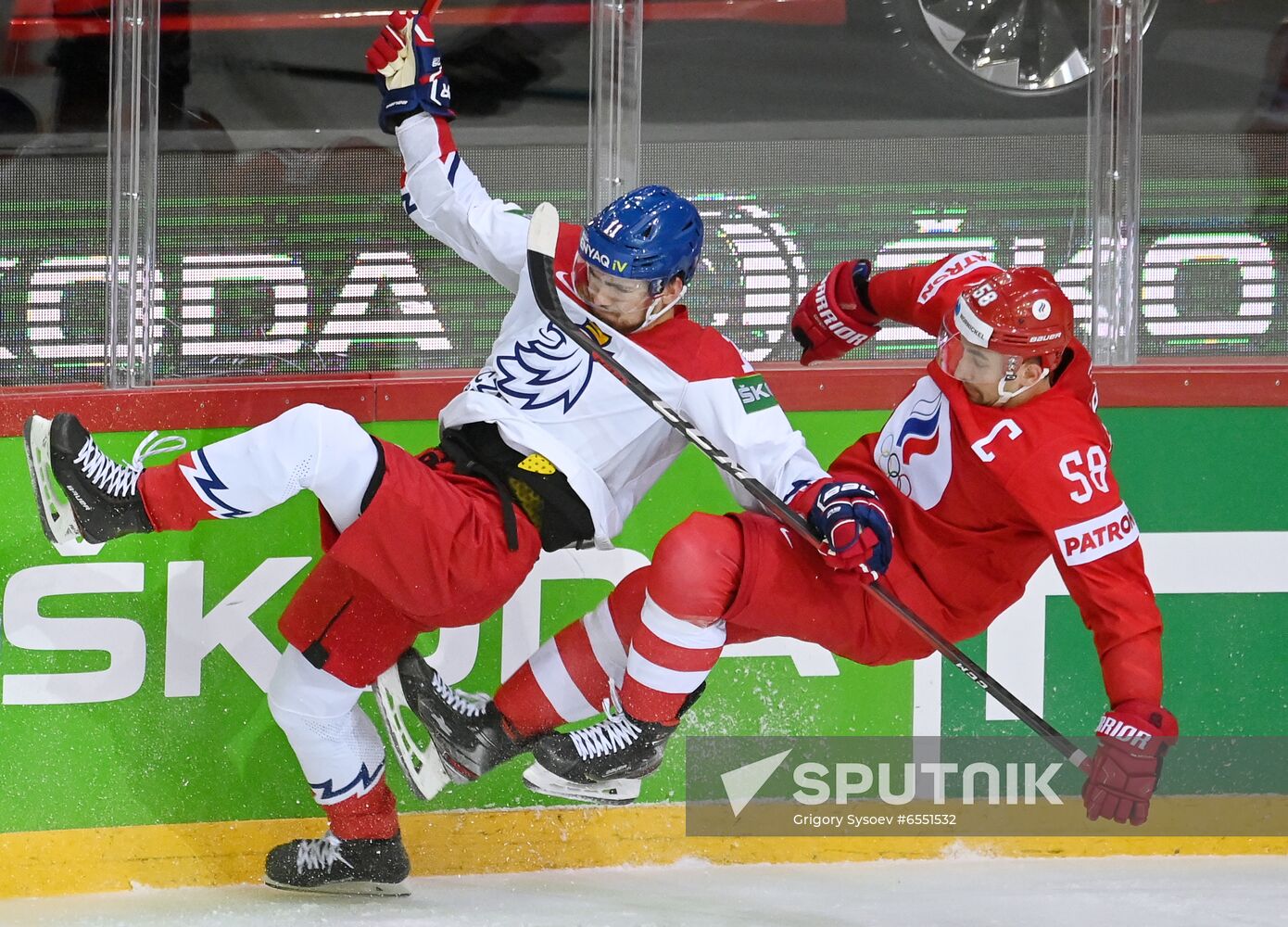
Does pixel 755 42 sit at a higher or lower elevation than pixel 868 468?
higher

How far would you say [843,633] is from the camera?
2.82 meters

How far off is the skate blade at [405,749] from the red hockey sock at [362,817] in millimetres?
A: 72

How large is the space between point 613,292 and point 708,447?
326 millimetres

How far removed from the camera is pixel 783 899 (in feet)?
10.5

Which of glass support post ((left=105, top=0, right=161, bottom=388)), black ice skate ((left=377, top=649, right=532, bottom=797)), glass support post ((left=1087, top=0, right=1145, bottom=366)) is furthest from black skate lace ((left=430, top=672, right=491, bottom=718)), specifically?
glass support post ((left=1087, top=0, right=1145, bottom=366))

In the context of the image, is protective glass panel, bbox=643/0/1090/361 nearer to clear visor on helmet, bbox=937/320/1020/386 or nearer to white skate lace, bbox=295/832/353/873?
clear visor on helmet, bbox=937/320/1020/386

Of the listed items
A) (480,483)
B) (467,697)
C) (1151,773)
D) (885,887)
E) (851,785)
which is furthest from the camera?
(851,785)

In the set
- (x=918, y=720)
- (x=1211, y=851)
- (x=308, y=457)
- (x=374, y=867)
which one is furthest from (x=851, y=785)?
(x=308, y=457)

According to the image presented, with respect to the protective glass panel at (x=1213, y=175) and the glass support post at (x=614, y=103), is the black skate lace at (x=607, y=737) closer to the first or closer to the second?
the glass support post at (x=614, y=103)

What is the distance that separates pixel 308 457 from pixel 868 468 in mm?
1061

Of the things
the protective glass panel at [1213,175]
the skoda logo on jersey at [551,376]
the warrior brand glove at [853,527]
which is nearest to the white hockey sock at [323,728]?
the skoda logo on jersey at [551,376]

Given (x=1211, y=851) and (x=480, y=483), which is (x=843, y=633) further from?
(x=1211, y=851)

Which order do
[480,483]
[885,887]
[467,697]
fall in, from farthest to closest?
1. [885,887]
2. [467,697]
3. [480,483]

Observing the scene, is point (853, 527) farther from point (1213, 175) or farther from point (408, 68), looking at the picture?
point (1213, 175)
